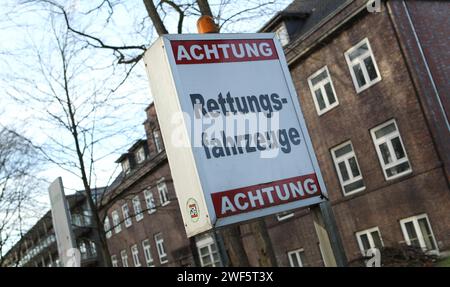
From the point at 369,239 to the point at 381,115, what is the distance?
177 inches

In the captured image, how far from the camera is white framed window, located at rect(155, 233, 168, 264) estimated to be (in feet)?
116

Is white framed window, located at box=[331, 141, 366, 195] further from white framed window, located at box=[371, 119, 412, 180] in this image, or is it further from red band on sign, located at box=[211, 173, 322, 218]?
red band on sign, located at box=[211, 173, 322, 218]

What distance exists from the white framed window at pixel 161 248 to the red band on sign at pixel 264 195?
32481 mm

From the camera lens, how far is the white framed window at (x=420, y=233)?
18.0 m

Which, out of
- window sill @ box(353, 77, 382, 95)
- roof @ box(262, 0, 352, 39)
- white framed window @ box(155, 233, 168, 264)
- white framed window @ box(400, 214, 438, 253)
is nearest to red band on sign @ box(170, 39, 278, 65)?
white framed window @ box(400, 214, 438, 253)

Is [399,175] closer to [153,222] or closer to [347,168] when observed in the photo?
[347,168]

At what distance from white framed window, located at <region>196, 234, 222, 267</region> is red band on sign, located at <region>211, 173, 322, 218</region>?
27.9 meters

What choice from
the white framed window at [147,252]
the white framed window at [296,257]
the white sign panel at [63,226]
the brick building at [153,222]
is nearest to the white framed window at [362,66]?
the white framed window at [296,257]

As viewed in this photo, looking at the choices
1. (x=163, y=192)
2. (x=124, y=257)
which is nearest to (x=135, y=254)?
(x=124, y=257)

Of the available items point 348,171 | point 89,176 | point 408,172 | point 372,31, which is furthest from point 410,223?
point 89,176

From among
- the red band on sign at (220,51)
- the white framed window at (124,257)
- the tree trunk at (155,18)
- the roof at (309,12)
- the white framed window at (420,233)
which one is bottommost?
the white framed window at (420,233)

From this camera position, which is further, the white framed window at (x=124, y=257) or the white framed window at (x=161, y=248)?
the white framed window at (x=124, y=257)

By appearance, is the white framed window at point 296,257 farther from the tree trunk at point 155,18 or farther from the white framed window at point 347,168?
the tree trunk at point 155,18

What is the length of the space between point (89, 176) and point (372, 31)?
416 inches
